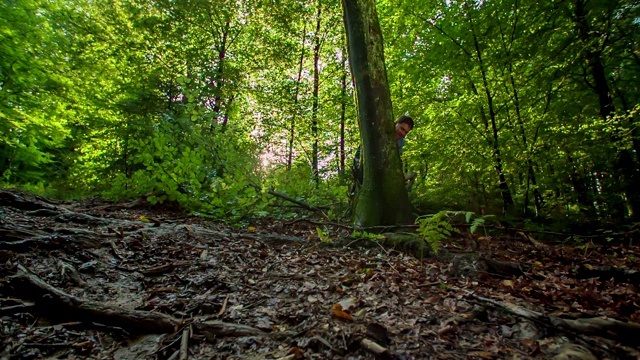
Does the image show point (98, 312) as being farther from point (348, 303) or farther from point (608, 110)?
point (608, 110)

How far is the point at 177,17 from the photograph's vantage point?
11.1 m

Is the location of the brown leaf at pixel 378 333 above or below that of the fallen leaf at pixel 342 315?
below

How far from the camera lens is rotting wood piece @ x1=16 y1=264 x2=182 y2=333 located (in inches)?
65.7

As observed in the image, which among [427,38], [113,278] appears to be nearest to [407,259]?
[113,278]

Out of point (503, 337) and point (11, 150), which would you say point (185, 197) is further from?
point (11, 150)

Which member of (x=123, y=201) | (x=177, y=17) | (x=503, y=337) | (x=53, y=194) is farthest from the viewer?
(x=177, y=17)

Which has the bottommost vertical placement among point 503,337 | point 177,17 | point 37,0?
point 503,337

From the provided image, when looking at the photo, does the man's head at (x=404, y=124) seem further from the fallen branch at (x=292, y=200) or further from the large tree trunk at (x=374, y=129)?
the fallen branch at (x=292, y=200)

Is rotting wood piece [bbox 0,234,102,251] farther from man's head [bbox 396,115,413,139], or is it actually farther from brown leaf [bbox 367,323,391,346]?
man's head [bbox 396,115,413,139]

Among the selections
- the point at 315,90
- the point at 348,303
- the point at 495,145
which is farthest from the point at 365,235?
the point at 315,90

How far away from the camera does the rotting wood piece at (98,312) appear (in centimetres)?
167

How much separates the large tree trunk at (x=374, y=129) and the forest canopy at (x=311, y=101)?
5.01 feet

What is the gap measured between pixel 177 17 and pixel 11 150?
29.1ft

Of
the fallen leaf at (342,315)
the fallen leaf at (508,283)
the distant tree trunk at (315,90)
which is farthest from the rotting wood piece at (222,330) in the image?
the distant tree trunk at (315,90)
